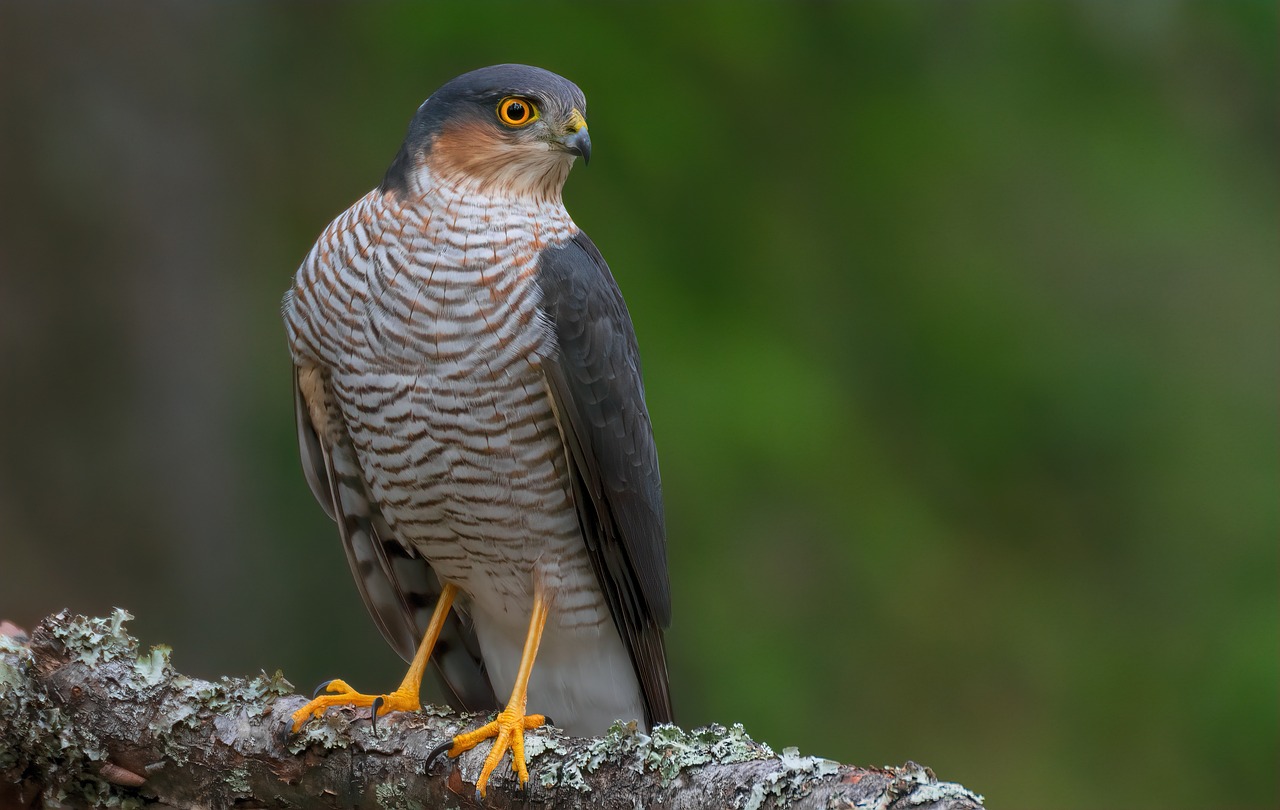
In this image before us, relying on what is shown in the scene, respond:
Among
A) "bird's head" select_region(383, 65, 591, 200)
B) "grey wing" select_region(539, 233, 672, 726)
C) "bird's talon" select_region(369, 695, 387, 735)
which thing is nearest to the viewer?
"bird's talon" select_region(369, 695, 387, 735)

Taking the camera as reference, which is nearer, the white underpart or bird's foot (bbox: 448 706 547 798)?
bird's foot (bbox: 448 706 547 798)

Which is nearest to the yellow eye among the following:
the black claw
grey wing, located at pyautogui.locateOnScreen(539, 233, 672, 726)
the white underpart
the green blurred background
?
the white underpart

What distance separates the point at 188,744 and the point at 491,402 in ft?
3.56

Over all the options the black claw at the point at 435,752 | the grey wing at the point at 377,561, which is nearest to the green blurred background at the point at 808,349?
the grey wing at the point at 377,561

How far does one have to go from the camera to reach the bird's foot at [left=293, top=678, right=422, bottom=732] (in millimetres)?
2979

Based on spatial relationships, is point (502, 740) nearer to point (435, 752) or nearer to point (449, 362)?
point (435, 752)

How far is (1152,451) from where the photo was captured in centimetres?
577

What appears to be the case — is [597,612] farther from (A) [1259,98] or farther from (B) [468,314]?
(A) [1259,98]

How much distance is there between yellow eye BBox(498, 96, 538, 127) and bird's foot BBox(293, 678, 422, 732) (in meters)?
1.56

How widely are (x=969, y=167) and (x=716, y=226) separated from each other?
1259 millimetres

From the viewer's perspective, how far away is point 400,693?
325 centimetres

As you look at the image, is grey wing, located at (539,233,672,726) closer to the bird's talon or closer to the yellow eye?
the yellow eye

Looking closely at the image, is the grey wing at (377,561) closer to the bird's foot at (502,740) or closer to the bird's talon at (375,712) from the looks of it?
the bird's talon at (375,712)

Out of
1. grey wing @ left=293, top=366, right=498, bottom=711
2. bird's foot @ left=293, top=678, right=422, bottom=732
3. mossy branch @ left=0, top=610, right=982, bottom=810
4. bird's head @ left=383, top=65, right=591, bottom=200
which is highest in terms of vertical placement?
bird's head @ left=383, top=65, right=591, bottom=200
